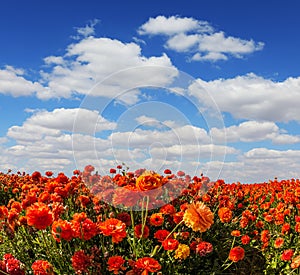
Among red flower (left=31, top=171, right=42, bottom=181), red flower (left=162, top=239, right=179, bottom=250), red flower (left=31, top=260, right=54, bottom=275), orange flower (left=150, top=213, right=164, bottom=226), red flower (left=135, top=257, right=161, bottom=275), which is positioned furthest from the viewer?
red flower (left=31, top=171, right=42, bottom=181)

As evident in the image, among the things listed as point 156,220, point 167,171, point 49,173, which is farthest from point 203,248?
point 49,173

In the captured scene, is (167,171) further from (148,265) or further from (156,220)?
(148,265)

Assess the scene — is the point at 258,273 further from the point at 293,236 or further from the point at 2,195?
the point at 2,195

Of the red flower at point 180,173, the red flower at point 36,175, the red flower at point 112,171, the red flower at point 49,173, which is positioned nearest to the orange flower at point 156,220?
the red flower at point 180,173

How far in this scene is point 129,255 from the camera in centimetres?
387

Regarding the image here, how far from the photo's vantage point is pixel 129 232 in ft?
Answer: 13.4

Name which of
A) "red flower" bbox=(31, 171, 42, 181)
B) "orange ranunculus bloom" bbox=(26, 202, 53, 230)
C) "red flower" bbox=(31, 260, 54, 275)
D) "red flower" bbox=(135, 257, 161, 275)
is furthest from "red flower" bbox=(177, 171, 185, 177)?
"red flower" bbox=(31, 171, 42, 181)

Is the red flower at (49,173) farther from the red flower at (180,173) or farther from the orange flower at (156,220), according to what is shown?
the orange flower at (156,220)

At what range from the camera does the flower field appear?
2.92m

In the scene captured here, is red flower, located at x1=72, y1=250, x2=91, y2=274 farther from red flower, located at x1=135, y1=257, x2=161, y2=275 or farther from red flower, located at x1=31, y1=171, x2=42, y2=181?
red flower, located at x1=31, y1=171, x2=42, y2=181

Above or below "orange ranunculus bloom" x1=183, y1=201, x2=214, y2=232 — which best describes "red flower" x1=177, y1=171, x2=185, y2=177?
above

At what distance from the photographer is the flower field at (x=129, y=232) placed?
2916 mm

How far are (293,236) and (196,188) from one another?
1.53 m

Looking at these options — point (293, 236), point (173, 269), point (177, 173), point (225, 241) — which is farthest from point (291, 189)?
point (173, 269)
